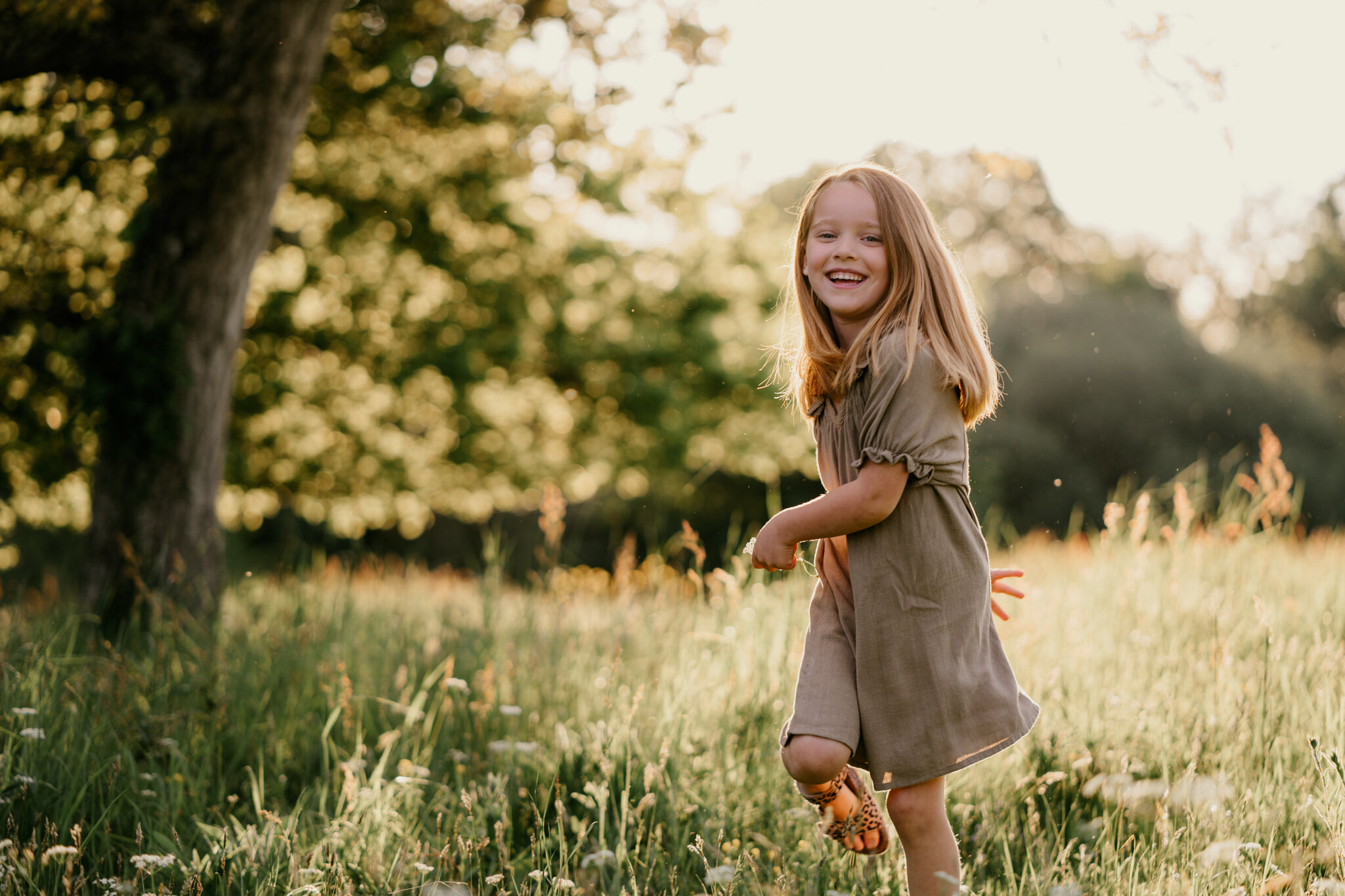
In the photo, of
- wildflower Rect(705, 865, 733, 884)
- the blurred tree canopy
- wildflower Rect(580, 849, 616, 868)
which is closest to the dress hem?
wildflower Rect(705, 865, 733, 884)

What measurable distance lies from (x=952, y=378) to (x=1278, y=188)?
34.0 meters

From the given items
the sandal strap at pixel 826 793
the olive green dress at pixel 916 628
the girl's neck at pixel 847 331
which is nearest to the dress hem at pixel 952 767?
the olive green dress at pixel 916 628

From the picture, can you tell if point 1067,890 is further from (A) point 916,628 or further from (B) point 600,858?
(B) point 600,858

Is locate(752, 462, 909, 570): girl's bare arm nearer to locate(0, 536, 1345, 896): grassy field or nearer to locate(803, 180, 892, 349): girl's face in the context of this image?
locate(803, 180, 892, 349): girl's face

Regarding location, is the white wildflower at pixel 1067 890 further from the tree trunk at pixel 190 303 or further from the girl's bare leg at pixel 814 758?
the tree trunk at pixel 190 303

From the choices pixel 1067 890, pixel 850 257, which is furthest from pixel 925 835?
pixel 850 257

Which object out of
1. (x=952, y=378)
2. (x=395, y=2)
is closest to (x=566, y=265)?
(x=395, y=2)

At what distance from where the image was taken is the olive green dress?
205 centimetres

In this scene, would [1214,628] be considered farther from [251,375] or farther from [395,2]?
[251,375]

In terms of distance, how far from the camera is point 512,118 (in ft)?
26.2

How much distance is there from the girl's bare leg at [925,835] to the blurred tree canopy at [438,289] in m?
3.32

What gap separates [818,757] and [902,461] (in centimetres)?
64

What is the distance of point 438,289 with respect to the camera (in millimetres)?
9672

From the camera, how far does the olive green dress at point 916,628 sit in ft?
6.73
